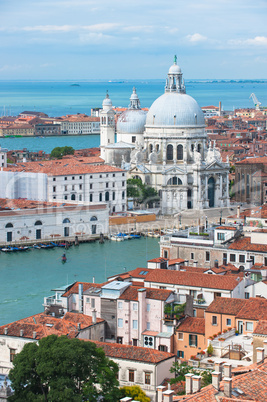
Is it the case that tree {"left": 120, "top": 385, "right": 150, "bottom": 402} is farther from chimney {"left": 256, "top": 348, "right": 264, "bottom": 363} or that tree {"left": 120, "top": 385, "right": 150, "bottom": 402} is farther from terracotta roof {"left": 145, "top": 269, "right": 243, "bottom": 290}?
terracotta roof {"left": 145, "top": 269, "right": 243, "bottom": 290}

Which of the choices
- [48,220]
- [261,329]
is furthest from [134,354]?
[48,220]

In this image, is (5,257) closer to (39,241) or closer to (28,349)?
(39,241)

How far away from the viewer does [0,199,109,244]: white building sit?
24.8 meters

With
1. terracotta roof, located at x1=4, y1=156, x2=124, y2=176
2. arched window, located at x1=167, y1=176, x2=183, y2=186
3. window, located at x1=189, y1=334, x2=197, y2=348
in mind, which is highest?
terracotta roof, located at x1=4, y1=156, x2=124, y2=176

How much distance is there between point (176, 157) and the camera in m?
33.1

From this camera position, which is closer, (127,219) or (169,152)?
(127,219)

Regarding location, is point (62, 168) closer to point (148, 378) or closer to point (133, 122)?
Answer: point (133, 122)

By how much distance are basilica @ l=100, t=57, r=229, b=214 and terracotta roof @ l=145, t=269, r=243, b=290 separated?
57.5 feet

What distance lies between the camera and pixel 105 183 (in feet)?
97.6

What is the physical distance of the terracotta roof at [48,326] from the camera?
38.1ft

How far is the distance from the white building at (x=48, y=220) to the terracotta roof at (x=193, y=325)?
12813 mm

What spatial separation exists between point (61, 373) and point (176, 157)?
2369 centimetres

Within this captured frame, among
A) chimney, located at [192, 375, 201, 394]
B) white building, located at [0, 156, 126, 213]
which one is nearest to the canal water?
white building, located at [0, 156, 126, 213]

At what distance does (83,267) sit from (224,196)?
12475 millimetres
